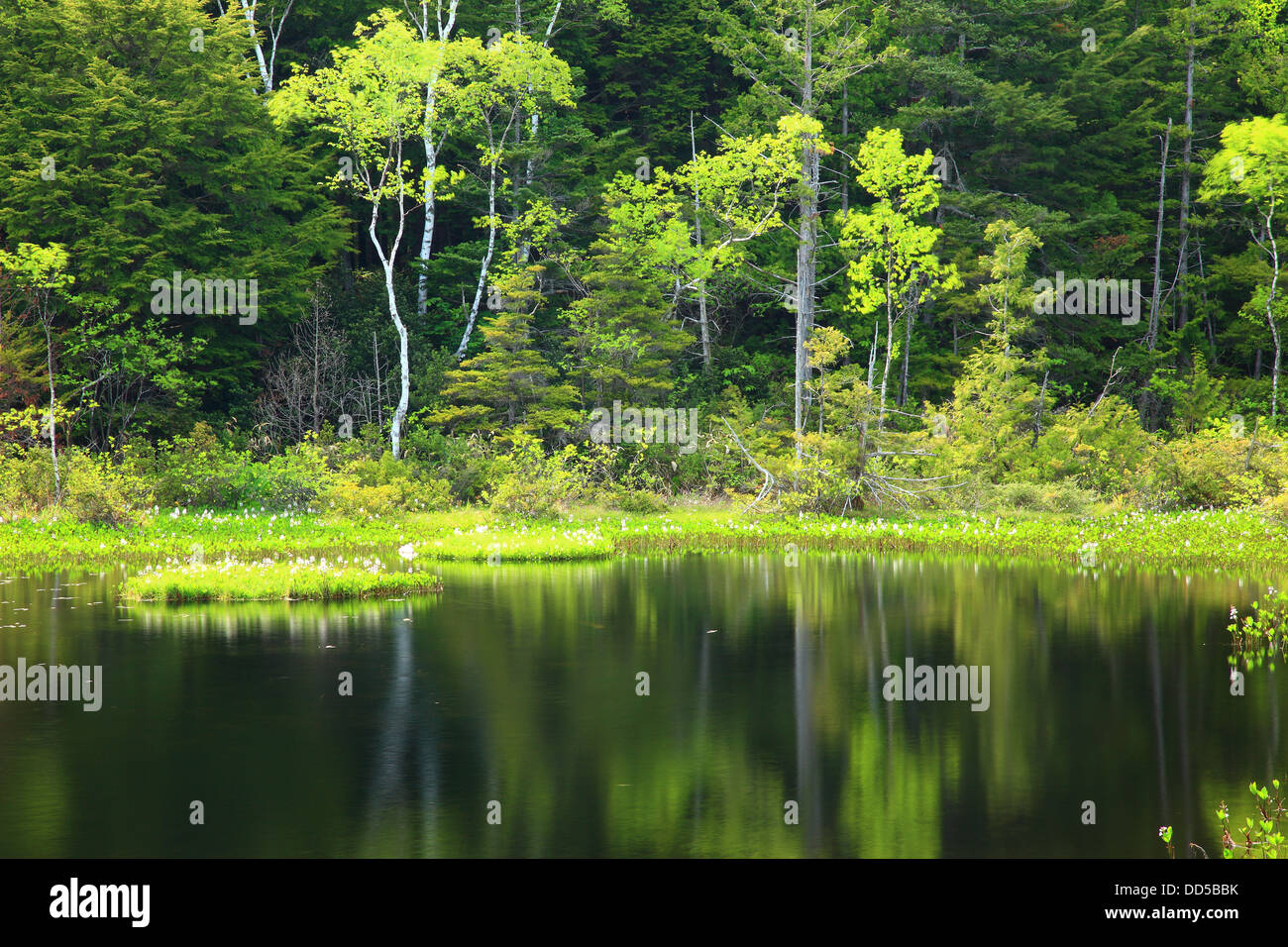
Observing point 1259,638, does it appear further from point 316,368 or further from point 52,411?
point 316,368

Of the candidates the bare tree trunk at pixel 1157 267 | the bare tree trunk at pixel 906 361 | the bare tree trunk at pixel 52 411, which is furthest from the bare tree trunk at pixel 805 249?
the bare tree trunk at pixel 52 411

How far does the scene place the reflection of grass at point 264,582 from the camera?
16.9m

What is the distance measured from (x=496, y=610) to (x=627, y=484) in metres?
13.3

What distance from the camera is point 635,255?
35031mm

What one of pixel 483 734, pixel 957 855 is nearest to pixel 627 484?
pixel 483 734

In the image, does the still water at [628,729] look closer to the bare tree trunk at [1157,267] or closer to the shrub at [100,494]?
the shrub at [100,494]

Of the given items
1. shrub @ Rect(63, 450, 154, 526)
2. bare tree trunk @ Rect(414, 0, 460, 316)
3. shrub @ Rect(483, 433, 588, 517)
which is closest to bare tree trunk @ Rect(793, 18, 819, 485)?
shrub @ Rect(483, 433, 588, 517)

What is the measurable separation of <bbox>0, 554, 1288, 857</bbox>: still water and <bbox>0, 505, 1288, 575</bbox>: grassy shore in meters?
3.32

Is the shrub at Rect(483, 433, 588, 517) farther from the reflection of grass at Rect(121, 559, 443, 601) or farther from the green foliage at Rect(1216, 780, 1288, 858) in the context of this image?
the green foliage at Rect(1216, 780, 1288, 858)

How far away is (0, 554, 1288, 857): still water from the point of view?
7863 millimetres

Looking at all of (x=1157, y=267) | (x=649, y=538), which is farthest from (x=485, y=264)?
(x=1157, y=267)

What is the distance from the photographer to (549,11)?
1503 inches

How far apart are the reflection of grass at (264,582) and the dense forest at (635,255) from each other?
701 centimetres

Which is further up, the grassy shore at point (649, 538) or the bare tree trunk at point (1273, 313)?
the bare tree trunk at point (1273, 313)
